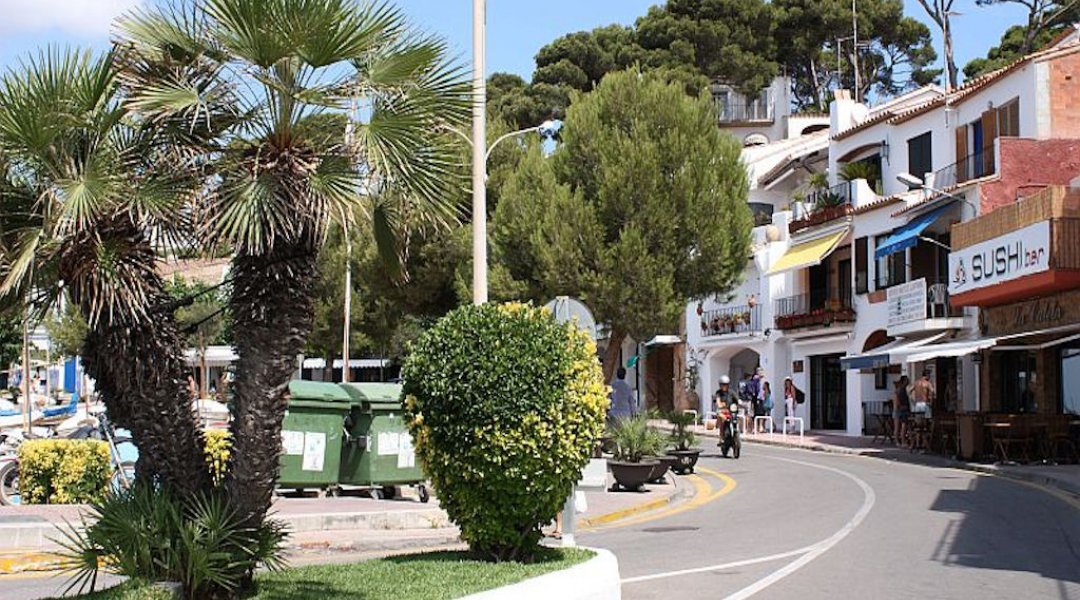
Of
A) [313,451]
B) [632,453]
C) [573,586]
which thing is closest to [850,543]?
[573,586]

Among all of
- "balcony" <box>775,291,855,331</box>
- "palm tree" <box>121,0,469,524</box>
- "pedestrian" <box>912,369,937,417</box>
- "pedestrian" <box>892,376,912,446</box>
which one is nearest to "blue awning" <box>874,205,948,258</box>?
"pedestrian" <box>892,376,912,446</box>

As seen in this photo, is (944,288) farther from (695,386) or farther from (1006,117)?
(695,386)

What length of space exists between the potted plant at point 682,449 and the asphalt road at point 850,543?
0.82 metres

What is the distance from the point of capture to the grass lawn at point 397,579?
8266mm

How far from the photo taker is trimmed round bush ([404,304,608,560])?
957cm

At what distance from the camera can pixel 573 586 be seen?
9.02m

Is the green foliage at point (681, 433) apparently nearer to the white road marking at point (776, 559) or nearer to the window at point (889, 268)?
the white road marking at point (776, 559)

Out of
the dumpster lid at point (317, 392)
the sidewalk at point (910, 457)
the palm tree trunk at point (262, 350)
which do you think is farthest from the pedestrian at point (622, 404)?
the palm tree trunk at point (262, 350)

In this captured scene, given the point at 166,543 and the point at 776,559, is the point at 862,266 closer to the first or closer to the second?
the point at 776,559

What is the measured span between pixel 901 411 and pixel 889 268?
275 inches

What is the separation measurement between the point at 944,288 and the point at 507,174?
41.0 feet

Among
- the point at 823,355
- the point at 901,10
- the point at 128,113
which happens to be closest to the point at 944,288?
the point at 823,355

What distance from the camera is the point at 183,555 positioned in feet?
25.8

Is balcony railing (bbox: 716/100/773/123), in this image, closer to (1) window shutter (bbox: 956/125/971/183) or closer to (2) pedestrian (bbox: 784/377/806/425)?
(2) pedestrian (bbox: 784/377/806/425)
